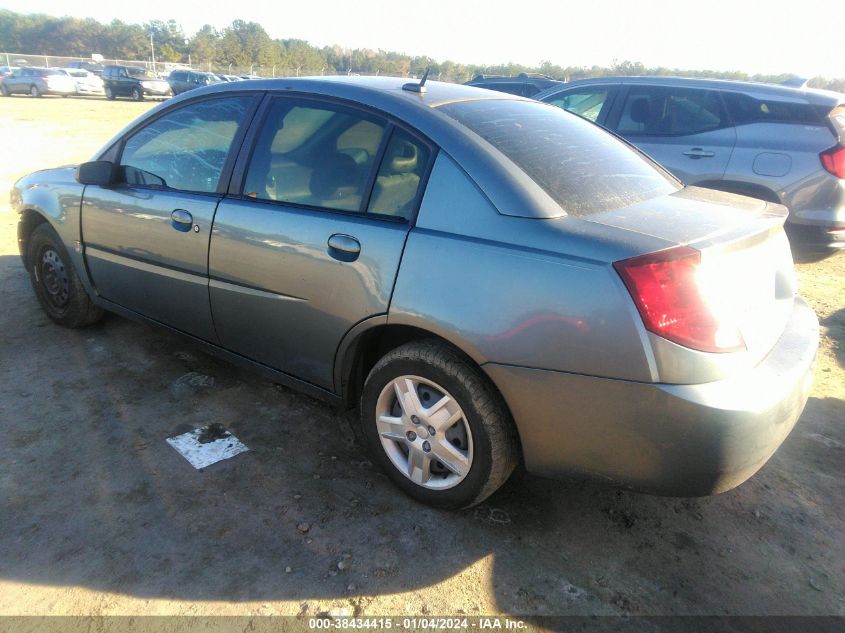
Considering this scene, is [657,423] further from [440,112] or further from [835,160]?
[835,160]

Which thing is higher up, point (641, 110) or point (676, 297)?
point (641, 110)

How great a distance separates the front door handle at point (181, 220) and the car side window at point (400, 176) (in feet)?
3.51

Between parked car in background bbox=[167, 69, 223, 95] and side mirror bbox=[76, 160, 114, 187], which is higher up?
side mirror bbox=[76, 160, 114, 187]

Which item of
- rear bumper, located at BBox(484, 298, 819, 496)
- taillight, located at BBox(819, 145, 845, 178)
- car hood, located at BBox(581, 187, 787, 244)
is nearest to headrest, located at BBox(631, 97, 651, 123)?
taillight, located at BBox(819, 145, 845, 178)

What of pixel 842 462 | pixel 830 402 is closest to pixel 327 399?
pixel 842 462

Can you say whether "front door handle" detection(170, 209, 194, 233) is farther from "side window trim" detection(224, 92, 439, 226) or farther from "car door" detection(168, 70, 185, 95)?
"car door" detection(168, 70, 185, 95)

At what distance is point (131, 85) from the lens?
97.8 ft

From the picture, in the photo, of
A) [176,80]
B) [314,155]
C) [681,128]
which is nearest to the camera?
[314,155]

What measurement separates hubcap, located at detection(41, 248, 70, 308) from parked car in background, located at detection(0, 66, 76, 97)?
97.7ft

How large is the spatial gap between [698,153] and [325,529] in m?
4.83

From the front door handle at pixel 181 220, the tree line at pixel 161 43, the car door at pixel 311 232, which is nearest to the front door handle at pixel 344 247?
the car door at pixel 311 232

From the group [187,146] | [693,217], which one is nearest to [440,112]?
[693,217]

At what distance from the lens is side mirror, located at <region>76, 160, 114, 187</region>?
3379 mm

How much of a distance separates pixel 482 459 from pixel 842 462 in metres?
1.94
